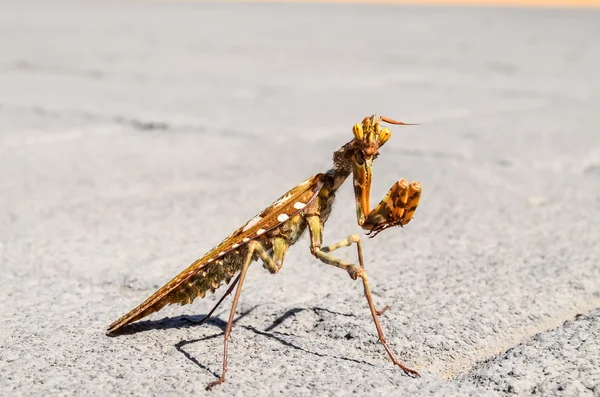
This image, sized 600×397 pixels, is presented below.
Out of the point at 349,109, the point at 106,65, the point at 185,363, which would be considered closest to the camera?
the point at 185,363

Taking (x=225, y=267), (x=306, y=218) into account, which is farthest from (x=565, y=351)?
(x=225, y=267)

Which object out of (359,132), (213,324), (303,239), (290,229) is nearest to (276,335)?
(213,324)

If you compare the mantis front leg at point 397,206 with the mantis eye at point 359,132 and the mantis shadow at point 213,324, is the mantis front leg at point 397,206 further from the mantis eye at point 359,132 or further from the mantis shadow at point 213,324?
the mantis shadow at point 213,324

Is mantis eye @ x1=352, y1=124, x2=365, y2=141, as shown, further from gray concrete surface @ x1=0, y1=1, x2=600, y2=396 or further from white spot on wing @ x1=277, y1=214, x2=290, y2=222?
gray concrete surface @ x1=0, y1=1, x2=600, y2=396

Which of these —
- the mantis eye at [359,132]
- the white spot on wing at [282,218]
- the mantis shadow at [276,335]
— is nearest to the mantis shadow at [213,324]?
the mantis shadow at [276,335]

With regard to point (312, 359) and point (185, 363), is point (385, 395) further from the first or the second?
point (185, 363)

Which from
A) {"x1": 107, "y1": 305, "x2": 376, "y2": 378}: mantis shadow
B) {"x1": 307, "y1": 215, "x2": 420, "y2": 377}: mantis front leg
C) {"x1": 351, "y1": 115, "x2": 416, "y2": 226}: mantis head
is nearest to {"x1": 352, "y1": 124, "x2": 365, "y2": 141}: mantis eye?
{"x1": 351, "y1": 115, "x2": 416, "y2": 226}: mantis head
